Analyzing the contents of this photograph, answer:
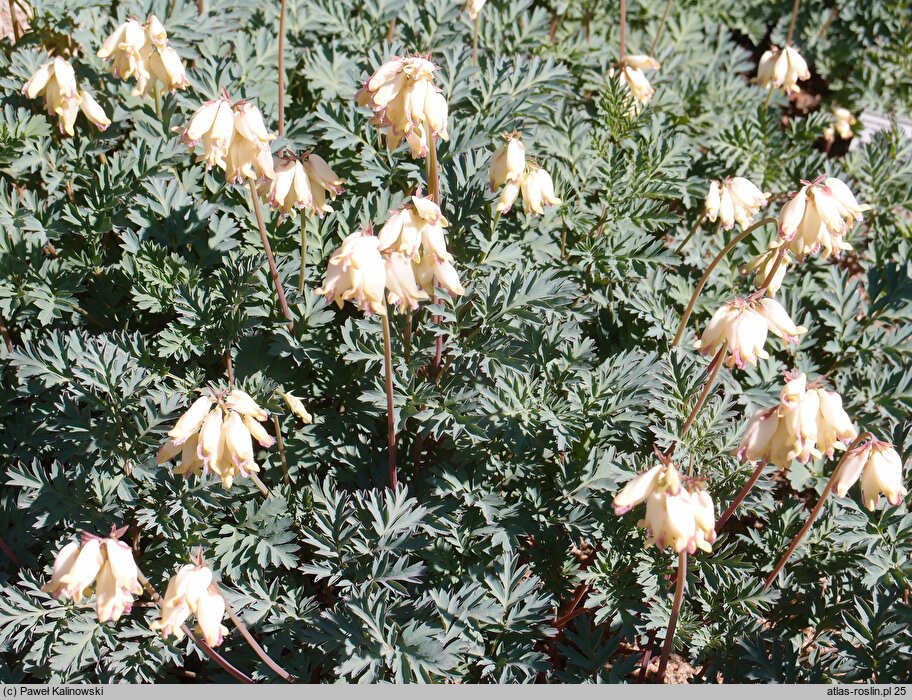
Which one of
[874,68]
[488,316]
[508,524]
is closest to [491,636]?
[508,524]

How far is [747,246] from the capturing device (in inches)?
175

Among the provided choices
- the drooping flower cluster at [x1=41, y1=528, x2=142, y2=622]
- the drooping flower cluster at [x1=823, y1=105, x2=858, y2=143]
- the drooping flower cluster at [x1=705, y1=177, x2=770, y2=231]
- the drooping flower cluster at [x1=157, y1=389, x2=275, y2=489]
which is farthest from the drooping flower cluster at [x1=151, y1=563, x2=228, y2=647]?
the drooping flower cluster at [x1=823, y1=105, x2=858, y2=143]

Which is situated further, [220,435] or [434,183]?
[434,183]

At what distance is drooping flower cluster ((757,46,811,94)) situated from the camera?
4.54 m

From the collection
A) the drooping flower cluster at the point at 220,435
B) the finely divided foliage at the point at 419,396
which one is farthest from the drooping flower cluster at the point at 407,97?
the drooping flower cluster at the point at 220,435

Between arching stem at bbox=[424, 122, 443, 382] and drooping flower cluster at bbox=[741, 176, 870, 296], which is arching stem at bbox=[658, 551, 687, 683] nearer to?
drooping flower cluster at bbox=[741, 176, 870, 296]

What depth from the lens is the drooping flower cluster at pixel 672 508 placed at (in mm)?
2402

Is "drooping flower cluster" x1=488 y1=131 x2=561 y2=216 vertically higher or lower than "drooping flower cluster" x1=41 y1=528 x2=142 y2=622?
higher

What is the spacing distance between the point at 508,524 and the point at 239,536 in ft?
3.39

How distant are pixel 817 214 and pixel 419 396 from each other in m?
1.61

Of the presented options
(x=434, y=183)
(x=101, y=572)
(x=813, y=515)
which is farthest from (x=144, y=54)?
(x=813, y=515)

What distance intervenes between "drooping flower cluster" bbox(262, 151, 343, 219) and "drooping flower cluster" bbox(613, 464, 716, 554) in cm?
156

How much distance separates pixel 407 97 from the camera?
2.82 meters

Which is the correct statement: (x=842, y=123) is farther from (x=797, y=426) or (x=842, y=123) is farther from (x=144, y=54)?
(x=144, y=54)
